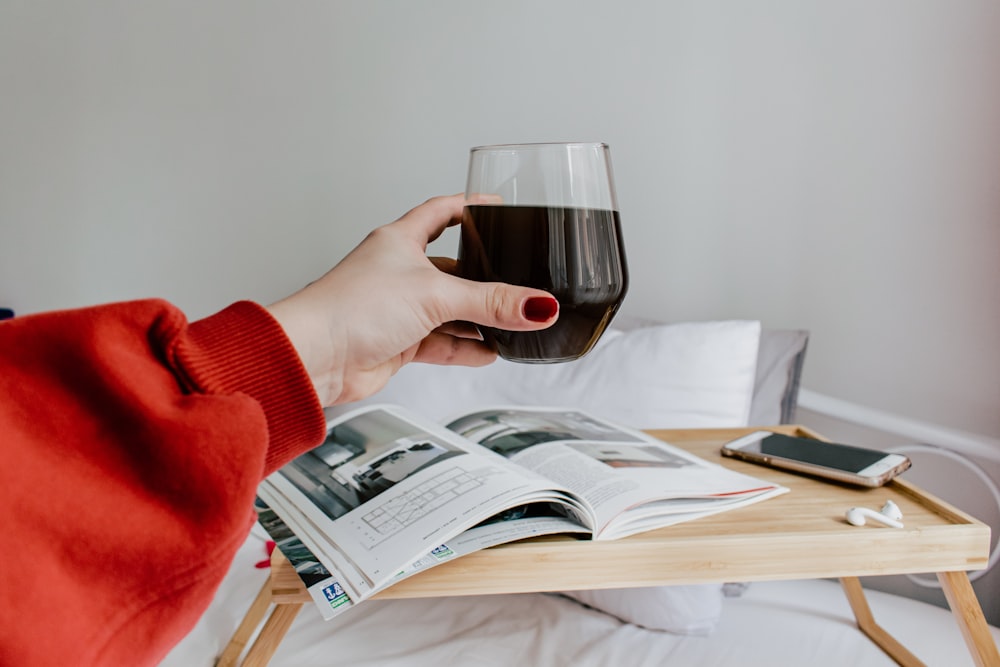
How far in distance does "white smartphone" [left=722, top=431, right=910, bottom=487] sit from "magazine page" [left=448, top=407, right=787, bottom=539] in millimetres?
78

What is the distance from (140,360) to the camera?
0.46 m

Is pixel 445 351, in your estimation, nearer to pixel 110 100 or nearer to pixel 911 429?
pixel 911 429

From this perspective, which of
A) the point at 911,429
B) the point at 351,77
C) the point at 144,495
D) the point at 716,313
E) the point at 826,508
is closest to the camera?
the point at 144,495

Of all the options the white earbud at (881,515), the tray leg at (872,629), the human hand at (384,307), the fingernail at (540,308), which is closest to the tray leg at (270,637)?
the human hand at (384,307)

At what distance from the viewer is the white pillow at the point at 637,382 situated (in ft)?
4.13

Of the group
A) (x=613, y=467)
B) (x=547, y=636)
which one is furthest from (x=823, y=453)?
(x=547, y=636)

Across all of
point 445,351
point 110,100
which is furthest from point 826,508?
→ point 110,100

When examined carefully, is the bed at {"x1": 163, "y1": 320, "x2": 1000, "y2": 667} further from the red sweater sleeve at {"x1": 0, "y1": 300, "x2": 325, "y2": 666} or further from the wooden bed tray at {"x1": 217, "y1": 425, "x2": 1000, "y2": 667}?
the red sweater sleeve at {"x1": 0, "y1": 300, "x2": 325, "y2": 666}

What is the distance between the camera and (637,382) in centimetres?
128

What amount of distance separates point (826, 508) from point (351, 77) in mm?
1397

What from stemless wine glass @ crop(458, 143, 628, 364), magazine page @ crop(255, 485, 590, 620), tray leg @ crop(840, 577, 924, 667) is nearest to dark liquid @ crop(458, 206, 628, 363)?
stemless wine glass @ crop(458, 143, 628, 364)

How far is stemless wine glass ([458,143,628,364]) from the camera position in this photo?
0.58 meters

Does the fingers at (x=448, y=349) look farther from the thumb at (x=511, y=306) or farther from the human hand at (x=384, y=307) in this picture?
the thumb at (x=511, y=306)

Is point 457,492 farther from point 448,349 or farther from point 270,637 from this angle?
point 270,637
